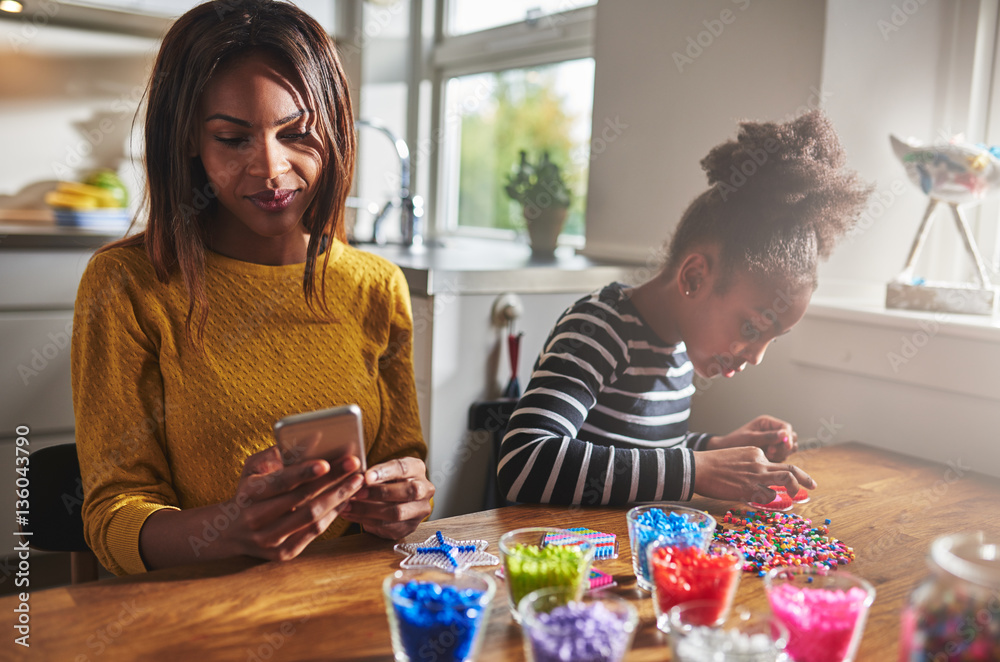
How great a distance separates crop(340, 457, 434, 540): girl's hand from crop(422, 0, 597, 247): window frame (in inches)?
69.3

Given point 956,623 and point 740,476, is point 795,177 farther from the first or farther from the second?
point 956,623

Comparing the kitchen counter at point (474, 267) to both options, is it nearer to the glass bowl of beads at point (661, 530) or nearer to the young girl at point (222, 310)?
the young girl at point (222, 310)

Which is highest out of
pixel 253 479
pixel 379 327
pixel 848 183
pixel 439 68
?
pixel 439 68

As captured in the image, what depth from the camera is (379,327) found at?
1238 millimetres

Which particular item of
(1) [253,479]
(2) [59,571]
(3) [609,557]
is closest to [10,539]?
(2) [59,571]

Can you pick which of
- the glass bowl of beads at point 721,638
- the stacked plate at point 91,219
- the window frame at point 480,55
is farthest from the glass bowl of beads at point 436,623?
the stacked plate at point 91,219

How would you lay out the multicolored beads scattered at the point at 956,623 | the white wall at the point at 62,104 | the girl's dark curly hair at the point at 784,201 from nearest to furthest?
the multicolored beads scattered at the point at 956,623
the girl's dark curly hair at the point at 784,201
the white wall at the point at 62,104

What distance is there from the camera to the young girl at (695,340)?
108 cm

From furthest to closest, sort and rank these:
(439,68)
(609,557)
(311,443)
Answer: (439,68), (609,557), (311,443)

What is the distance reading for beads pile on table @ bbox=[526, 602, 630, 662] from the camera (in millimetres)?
577

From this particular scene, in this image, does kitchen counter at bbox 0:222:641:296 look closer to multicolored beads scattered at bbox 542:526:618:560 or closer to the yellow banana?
the yellow banana

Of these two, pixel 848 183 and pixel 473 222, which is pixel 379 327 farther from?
pixel 473 222

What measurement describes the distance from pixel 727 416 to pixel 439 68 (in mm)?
1878

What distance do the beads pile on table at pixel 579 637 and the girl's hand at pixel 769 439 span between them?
0.73 m
